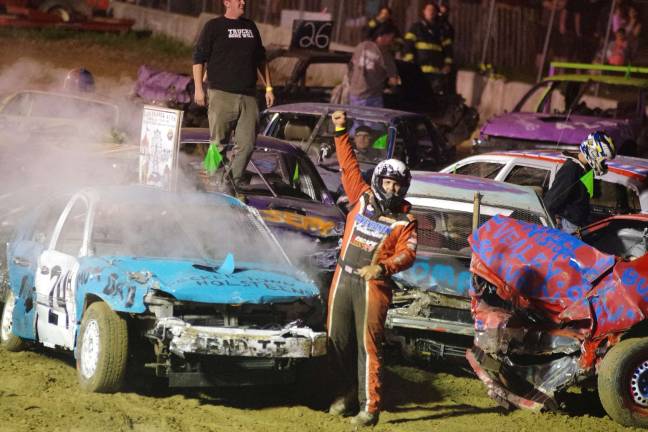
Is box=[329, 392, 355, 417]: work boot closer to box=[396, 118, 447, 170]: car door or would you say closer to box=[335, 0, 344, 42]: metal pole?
box=[396, 118, 447, 170]: car door

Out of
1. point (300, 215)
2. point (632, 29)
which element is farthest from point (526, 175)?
point (632, 29)

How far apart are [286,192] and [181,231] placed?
3310mm

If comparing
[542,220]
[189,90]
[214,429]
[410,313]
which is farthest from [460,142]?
[214,429]

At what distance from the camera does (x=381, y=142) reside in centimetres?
1469

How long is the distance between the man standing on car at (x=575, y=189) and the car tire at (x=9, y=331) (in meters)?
4.38

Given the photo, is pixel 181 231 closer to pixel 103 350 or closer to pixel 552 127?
pixel 103 350

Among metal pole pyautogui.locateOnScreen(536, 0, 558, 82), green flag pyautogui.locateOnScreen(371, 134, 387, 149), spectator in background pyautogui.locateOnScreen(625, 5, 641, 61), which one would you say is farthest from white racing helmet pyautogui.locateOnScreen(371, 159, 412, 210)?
metal pole pyautogui.locateOnScreen(536, 0, 558, 82)

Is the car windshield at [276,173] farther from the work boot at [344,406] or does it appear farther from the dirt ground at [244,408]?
the work boot at [344,406]

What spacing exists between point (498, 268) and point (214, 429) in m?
2.25

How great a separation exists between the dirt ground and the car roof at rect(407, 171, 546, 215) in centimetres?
145

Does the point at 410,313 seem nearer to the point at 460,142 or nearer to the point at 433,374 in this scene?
the point at 433,374

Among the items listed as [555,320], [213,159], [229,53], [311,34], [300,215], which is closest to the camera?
[555,320]

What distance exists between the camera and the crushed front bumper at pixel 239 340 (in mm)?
7562

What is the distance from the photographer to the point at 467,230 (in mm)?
10141
